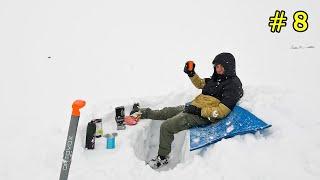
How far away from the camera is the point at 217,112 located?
4980 mm

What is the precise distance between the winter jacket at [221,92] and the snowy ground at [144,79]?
346mm

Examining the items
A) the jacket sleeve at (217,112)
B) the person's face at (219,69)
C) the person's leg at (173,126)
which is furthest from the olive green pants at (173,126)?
the person's face at (219,69)

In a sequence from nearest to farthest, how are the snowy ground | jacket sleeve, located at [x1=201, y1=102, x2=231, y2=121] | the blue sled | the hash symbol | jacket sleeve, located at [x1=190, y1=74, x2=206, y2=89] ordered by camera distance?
the snowy ground < the blue sled < jacket sleeve, located at [x1=201, y1=102, x2=231, y2=121] < jacket sleeve, located at [x1=190, y1=74, x2=206, y2=89] < the hash symbol

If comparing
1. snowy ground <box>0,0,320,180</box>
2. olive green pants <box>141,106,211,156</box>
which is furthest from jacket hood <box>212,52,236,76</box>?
olive green pants <box>141,106,211,156</box>

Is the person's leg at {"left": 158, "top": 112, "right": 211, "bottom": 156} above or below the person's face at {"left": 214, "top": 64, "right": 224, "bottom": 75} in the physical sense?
below

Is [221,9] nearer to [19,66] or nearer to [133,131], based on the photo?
[19,66]

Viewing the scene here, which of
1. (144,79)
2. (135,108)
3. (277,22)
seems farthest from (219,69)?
(277,22)

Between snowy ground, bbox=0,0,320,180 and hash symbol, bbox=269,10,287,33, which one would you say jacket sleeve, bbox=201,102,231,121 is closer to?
snowy ground, bbox=0,0,320,180

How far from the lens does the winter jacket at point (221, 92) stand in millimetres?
5031

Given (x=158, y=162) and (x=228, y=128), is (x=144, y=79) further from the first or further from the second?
(x=228, y=128)

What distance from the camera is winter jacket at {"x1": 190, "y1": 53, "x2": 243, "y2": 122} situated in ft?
16.5

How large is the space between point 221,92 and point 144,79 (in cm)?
429

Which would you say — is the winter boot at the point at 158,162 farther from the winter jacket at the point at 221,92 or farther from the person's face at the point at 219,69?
the person's face at the point at 219,69

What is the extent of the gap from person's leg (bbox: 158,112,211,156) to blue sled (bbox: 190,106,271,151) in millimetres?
138
